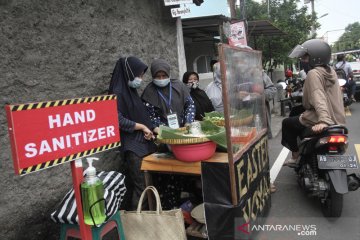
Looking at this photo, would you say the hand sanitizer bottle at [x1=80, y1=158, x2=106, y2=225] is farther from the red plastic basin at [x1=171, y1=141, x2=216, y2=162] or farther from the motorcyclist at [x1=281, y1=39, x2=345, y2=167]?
the motorcyclist at [x1=281, y1=39, x2=345, y2=167]

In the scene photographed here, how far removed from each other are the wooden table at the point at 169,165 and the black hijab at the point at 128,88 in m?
0.54

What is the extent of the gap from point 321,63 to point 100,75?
8.17 ft

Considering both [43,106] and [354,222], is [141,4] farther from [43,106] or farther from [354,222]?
[354,222]

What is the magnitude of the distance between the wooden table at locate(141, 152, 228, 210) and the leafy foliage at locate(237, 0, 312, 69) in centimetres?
935

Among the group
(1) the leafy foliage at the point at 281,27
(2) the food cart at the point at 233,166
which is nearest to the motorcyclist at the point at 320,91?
(2) the food cart at the point at 233,166

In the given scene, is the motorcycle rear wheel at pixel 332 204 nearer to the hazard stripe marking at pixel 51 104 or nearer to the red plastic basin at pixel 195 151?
the red plastic basin at pixel 195 151

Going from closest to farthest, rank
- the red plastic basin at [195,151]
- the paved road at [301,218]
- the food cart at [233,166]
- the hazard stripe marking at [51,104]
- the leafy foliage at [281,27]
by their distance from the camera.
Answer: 1. the hazard stripe marking at [51,104]
2. the food cart at [233,166]
3. the red plastic basin at [195,151]
4. the paved road at [301,218]
5. the leafy foliage at [281,27]

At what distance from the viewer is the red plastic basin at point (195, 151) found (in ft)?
9.12

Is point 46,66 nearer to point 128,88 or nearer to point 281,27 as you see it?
point 128,88

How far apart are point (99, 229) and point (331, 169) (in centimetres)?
240

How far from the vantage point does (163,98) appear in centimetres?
380

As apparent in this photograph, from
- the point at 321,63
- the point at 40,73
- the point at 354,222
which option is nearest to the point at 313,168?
the point at 354,222

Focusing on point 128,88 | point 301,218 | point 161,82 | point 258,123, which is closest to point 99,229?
point 128,88

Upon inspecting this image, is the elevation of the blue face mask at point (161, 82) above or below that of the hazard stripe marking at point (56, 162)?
above
